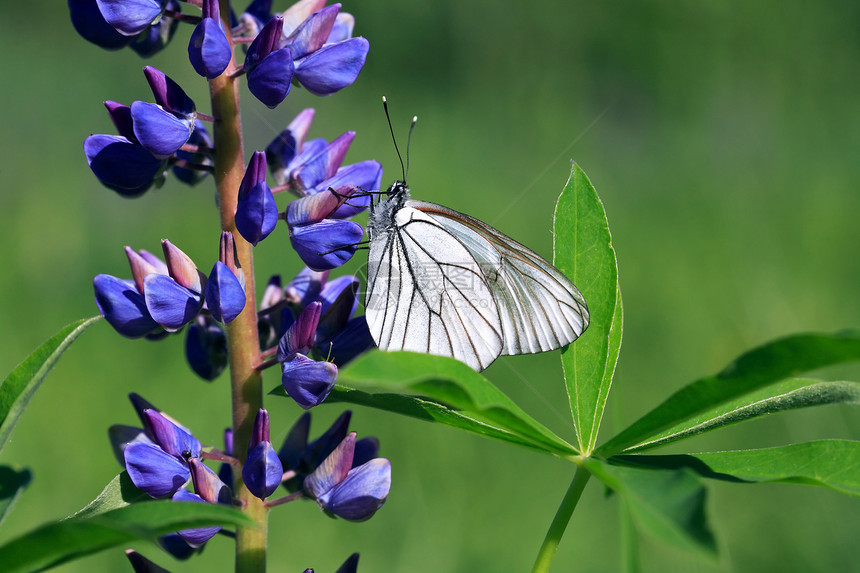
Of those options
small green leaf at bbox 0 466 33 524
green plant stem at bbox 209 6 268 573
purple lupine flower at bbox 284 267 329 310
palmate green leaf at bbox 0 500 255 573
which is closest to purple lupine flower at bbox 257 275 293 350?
purple lupine flower at bbox 284 267 329 310

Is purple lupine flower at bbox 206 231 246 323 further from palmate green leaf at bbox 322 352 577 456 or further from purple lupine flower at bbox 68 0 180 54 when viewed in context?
purple lupine flower at bbox 68 0 180 54

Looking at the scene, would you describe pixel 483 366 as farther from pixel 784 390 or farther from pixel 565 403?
pixel 565 403

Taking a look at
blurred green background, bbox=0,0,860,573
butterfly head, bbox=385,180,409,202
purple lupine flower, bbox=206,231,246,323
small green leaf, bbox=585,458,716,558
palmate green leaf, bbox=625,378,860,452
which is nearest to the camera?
small green leaf, bbox=585,458,716,558

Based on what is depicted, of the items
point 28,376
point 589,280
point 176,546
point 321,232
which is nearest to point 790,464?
point 589,280

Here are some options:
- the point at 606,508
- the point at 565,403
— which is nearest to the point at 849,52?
the point at 565,403

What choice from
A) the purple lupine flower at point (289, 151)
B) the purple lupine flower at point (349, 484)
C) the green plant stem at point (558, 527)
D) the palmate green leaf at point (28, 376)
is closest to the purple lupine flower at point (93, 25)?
the purple lupine flower at point (289, 151)

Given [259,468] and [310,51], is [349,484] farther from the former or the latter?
[310,51]
